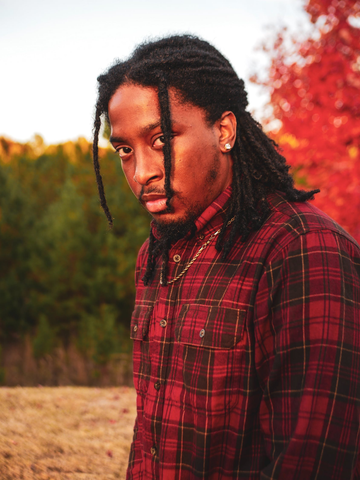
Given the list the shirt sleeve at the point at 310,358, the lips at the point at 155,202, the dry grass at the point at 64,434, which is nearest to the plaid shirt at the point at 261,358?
the shirt sleeve at the point at 310,358

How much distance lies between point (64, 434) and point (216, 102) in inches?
134

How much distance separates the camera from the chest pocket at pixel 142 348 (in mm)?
1617

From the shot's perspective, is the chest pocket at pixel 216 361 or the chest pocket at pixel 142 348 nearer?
the chest pocket at pixel 216 361

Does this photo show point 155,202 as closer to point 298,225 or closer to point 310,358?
point 298,225

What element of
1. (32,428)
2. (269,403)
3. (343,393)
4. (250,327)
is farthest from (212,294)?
(32,428)

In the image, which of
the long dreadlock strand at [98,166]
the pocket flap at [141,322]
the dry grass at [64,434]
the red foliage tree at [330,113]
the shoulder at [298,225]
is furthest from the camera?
the red foliage tree at [330,113]

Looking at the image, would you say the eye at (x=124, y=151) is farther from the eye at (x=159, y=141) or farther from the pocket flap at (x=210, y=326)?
the pocket flap at (x=210, y=326)

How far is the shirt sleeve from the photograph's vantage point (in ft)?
3.59

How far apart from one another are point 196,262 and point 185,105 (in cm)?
57

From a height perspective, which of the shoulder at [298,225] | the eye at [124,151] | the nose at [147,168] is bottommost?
the shoulder at [298,225]

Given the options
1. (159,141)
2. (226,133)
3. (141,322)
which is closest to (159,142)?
(159,141)

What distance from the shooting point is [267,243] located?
4.32 ft

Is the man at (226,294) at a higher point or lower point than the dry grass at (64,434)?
higher

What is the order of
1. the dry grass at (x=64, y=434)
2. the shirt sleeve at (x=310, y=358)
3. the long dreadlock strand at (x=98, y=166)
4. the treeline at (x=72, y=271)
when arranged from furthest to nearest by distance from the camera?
the treeline at (x=72, y=271) < the dry grass at (x=64, y=434) < the long dreadlock strand at (x=98, y=166) < the shirt sleeve at (x=310, y=358)
